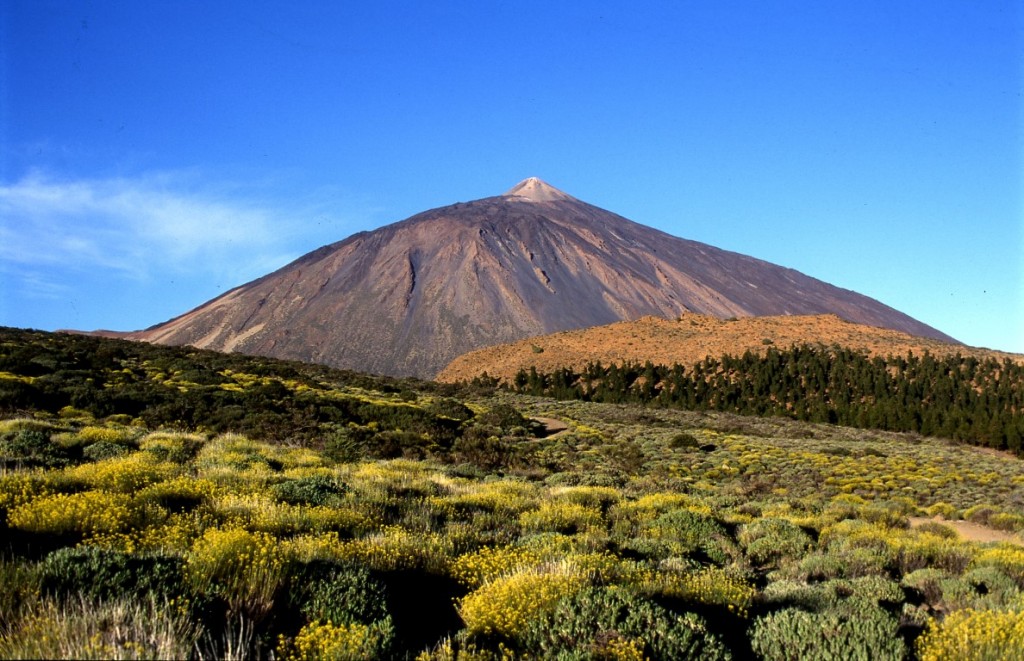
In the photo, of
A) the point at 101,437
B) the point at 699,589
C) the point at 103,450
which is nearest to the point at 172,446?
the point at 103,450

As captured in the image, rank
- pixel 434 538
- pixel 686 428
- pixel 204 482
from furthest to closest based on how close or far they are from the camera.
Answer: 1. pixel 686 428
2. pixel 204 482
3. pixel 434 538

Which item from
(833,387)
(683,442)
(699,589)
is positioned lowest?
(683,442)

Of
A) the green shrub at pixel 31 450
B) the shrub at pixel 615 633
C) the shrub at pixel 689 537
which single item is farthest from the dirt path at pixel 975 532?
the green shrub at pixel 31 450

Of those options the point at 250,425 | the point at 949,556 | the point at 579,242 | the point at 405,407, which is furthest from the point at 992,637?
the point at 579,242

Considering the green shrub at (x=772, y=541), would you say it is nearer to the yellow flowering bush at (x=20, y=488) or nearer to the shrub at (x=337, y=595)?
the shrub at (x=337, y=595)

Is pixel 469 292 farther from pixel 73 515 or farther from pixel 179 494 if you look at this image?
pixel 73 515

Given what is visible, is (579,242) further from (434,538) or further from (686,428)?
(434,538)
